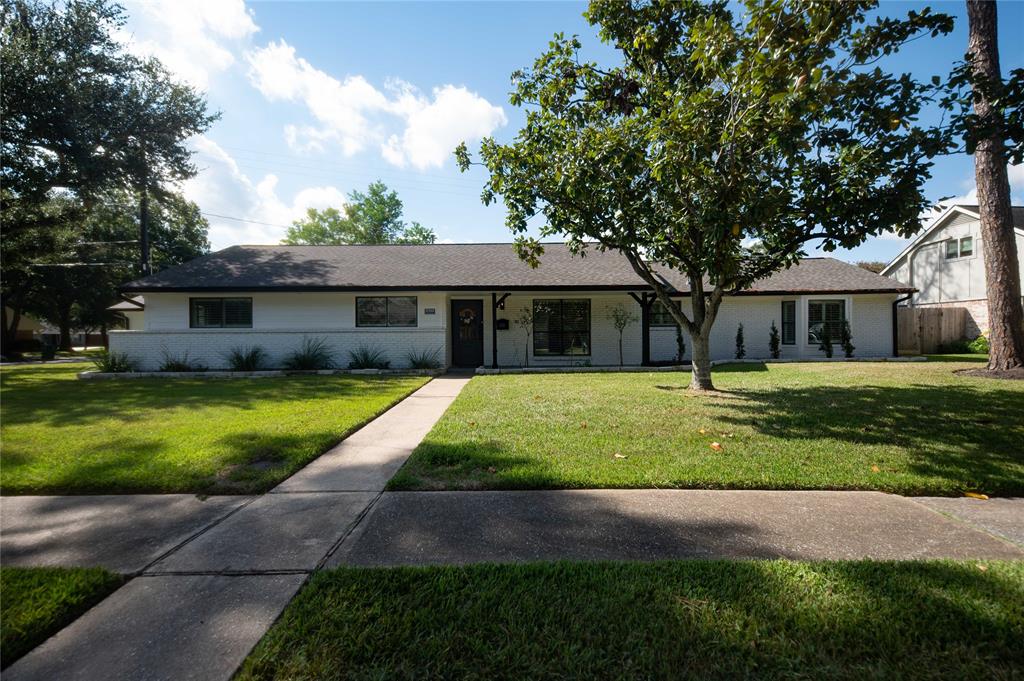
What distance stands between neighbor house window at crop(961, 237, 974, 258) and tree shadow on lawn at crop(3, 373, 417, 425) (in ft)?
92.8

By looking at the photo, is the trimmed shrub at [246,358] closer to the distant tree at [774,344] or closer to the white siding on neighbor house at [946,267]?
the distant tree at [774,344]

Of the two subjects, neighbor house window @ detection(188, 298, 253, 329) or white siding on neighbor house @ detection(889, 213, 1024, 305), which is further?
white siding on neighbor house @ detection(889, 213, 1024, 305)

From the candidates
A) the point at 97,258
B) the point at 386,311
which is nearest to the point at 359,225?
the point at 97,258

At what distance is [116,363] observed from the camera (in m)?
13.6

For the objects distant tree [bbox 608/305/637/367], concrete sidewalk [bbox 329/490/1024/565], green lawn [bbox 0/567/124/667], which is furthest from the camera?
distant tree [bbox 608/305/637/367]

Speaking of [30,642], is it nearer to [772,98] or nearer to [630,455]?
[630,455]

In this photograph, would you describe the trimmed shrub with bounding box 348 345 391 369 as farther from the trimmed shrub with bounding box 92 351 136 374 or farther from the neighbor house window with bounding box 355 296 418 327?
the trimmed shrub with bounding box 92 351 136 374

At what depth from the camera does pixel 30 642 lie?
6.95 ft

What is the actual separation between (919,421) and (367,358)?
12.8 metres

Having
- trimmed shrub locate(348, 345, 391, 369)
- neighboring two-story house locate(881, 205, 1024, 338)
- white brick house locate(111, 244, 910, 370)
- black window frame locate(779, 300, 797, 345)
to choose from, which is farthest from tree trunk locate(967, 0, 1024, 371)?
trimmed shrub locate(348, 345, 391, 369)

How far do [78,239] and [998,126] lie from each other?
41.0 metres

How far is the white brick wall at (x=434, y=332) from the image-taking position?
1402cm

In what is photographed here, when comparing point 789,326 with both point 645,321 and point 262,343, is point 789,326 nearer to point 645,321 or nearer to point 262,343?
point 645,321

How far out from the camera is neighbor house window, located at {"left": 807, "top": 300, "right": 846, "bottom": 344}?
16656 millimetres
